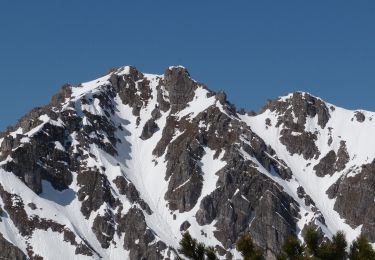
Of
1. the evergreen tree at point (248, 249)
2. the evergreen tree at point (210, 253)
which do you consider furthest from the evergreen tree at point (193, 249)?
the evergreen tree at point (248, 249)

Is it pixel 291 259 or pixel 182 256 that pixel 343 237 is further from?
pixel 182 256

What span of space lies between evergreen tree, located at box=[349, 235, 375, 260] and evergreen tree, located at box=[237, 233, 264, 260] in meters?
3.50

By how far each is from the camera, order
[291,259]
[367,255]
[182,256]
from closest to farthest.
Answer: [367,255] < [291,259] < [182,256]

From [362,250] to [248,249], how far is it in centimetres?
447

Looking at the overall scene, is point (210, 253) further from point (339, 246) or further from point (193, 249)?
point (339, 246)

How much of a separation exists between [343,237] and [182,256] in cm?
715

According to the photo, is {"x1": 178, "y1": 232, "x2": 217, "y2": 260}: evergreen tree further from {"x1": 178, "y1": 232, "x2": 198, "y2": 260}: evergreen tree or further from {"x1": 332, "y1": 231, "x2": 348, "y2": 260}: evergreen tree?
{"x1": 332, "y1": 231, "x2": 348, "y2": 260}: evergreen tree

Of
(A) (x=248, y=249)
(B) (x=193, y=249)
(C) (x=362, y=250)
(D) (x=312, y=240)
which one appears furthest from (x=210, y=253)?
(C) (x=362, y=250)

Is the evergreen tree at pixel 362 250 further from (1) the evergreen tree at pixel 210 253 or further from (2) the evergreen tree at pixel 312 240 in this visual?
(1) the evergreen tree at pixel 210 253

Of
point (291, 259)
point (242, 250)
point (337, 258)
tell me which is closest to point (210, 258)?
point (242, 250)

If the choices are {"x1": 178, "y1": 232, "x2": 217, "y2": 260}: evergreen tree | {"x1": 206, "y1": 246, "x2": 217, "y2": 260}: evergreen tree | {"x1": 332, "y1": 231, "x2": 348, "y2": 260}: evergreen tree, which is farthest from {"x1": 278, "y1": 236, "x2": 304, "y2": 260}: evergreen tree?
{"x1": 178, "y1": 232, "x2": 217, "y2": 260}: evergreen tree

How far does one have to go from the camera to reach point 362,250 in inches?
955

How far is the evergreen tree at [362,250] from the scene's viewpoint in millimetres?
24094

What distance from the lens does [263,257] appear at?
2570cm
